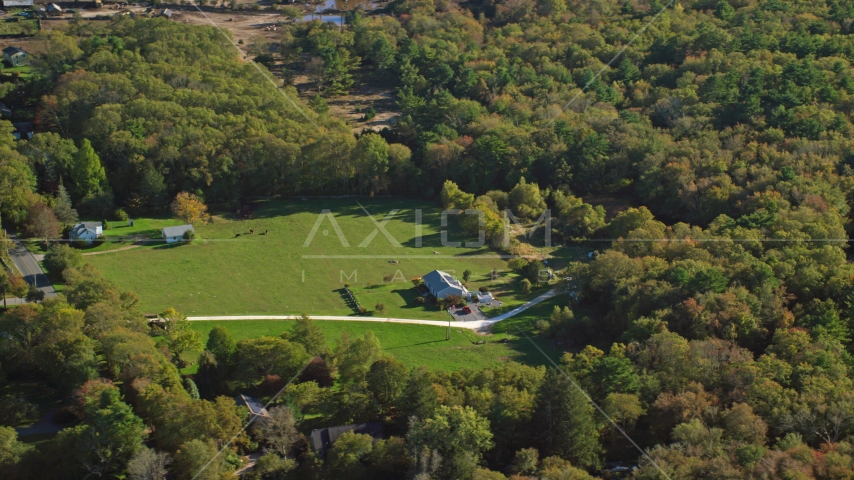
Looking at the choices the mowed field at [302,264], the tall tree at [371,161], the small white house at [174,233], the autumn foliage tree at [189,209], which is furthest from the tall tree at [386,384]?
the tall tree at [371,161]

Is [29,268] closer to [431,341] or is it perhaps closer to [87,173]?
[87,173]

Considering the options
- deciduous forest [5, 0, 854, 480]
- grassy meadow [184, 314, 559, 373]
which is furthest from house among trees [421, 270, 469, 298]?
deciduous forest [5, 0, 854, 480]

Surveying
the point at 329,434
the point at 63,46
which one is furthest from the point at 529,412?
the point at 63,46

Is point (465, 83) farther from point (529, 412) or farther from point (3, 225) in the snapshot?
point (529, 412)

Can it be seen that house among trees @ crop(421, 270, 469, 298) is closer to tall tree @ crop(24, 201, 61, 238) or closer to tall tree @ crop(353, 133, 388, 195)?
tall tree @ crop(353, 133, 388, 195)

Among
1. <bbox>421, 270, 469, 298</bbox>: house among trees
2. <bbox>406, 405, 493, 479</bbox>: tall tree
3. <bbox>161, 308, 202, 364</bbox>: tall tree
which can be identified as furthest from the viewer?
<bbox>421, 270, 469, 298</bbox>: house among trees

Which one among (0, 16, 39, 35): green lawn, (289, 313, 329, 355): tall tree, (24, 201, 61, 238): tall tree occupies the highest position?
Answer: (0, 16, 39, 35): green lawn
